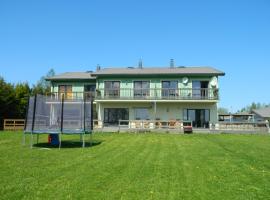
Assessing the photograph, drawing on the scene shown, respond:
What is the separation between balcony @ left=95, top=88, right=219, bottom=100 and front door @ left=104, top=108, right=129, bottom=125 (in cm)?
170

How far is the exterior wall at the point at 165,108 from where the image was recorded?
33156 millimetres

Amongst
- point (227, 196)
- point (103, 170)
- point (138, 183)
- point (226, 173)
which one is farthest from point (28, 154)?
point (227, 196)

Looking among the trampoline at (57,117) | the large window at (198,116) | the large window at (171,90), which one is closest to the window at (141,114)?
the large window at (171,90)

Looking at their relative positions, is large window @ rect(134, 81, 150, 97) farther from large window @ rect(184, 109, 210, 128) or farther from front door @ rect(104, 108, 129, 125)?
large window @ rect(184, 109, 210, 128)

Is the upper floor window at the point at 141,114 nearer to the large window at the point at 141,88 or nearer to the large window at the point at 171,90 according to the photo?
the large window at the point at 141,88

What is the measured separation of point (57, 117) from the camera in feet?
63.1

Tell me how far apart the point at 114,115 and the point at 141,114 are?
2772 mm

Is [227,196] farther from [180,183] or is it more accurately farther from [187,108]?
[187,108]

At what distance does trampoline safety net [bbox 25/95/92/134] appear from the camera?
1648cm

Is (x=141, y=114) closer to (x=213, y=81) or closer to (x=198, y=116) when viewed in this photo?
(x=198, y=116)

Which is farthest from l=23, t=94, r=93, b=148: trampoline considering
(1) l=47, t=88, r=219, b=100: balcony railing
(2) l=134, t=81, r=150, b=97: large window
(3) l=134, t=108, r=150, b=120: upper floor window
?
(3) l=134, t=108, r=150, b=120: upper floor window

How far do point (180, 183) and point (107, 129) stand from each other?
2277cm

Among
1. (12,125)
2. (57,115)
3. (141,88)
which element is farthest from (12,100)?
(57,115)

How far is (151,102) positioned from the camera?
3331 cm
